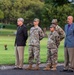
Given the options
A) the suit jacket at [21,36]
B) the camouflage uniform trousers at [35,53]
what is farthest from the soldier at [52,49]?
the suit jacket at [21,36]

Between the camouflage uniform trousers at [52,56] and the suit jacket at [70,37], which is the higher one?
the suit jacket at [70,37]

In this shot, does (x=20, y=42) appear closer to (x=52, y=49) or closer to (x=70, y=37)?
(x=52, y=49)

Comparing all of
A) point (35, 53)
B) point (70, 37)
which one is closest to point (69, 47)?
point (70, 37)

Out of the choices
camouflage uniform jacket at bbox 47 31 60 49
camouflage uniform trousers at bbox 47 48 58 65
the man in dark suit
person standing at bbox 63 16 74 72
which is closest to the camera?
person standing at bbox 63 16 74 72

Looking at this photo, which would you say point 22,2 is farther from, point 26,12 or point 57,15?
point 57,15

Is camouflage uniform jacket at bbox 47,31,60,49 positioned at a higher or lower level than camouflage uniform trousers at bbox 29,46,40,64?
higher

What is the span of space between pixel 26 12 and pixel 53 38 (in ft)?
249

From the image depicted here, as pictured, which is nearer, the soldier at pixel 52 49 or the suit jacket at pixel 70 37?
the suit jacket at pixel 70 37

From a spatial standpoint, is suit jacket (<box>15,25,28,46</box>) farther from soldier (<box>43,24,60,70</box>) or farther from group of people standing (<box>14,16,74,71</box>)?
soldier (<box>43,24,60,70</box>)

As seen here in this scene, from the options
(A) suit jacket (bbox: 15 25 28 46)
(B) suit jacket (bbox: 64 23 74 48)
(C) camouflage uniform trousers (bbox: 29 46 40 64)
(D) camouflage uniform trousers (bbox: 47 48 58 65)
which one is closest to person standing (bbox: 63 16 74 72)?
(B) suit jacket (bbox: 64 23 74 48)

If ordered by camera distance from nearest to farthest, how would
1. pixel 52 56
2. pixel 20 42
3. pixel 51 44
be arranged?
pixel 52 56, pixel 51 44, pixel 20 42

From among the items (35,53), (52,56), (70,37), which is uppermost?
(70,37)

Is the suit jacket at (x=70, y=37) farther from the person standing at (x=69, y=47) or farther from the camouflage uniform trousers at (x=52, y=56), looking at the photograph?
the camouflage uniform trousers at (x=52, y=56)

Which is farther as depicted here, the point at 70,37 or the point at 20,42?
the point at 20,42
